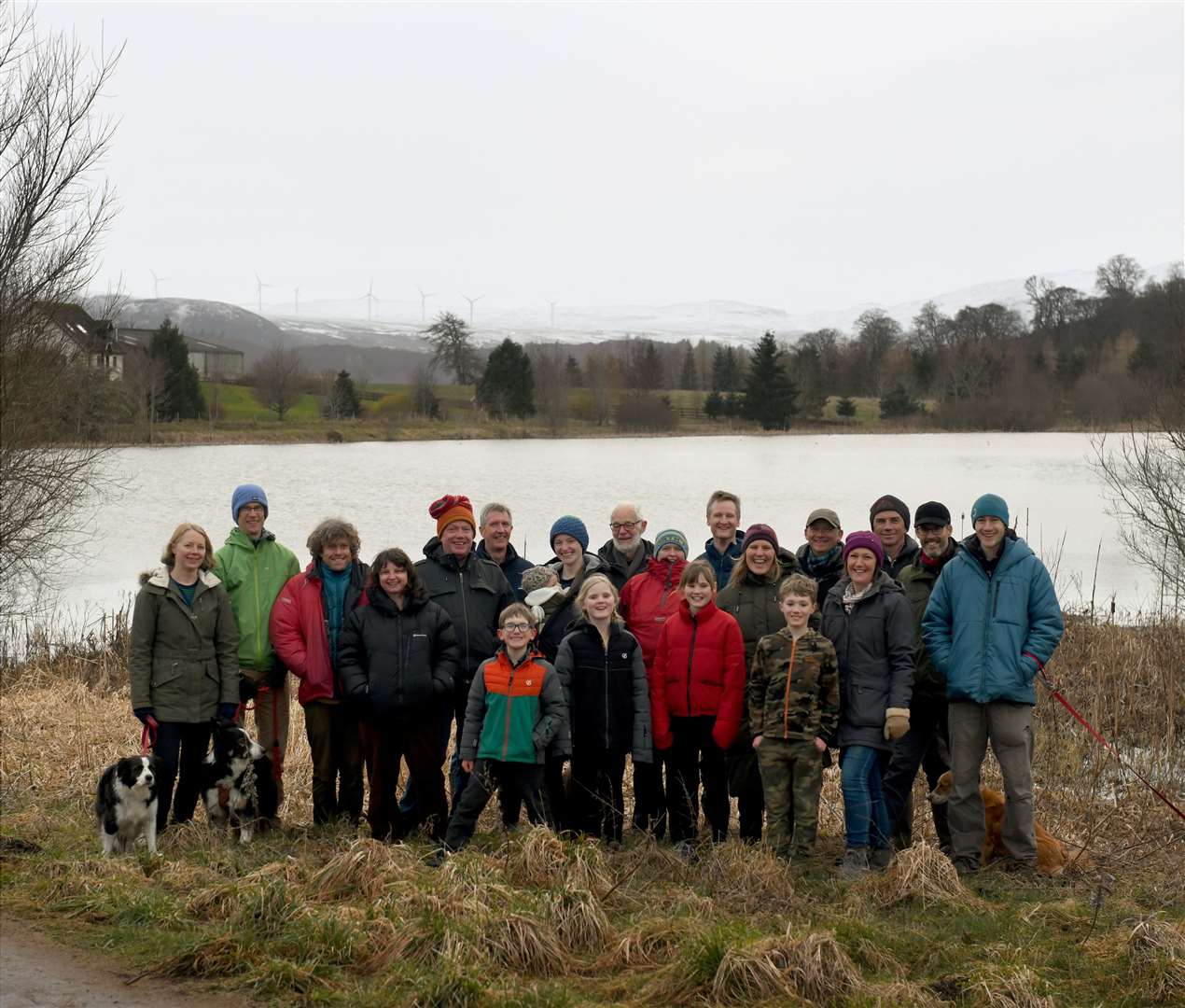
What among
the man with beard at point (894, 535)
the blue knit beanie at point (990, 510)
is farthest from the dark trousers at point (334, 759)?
the blue knit beanie at point (990, 510)

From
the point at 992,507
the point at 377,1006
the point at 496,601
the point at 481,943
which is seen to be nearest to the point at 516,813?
the point at 496,601

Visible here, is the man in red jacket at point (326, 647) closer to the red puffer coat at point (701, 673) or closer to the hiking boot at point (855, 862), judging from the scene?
the red puffer coat at point (701, 673)

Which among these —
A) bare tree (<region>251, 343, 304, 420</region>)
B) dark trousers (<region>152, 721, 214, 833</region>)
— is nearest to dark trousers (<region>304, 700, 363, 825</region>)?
dark trousers (<region>152, 721, 214, 833</region>)

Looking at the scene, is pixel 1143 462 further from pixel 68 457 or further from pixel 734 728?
pixel 68 457

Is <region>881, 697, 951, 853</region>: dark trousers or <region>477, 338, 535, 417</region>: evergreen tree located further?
<region>477, 338, 535, 417</region>: evergreen tree

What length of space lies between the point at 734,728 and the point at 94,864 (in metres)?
3.12

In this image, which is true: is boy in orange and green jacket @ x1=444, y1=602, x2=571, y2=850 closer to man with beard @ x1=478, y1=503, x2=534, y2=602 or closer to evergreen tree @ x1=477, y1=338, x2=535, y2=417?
man with beard @ x1=478, y1=503, x2=534, y2=602

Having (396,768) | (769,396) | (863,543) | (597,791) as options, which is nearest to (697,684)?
(597,791)

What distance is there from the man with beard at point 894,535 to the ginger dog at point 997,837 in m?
1.16

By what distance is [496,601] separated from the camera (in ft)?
22.4

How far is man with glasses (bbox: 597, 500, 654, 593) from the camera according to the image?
23.3 feet

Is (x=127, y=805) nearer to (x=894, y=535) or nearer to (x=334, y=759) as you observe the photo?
(x=334, y=759)

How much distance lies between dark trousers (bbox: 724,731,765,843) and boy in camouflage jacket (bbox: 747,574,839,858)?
25 centimetres

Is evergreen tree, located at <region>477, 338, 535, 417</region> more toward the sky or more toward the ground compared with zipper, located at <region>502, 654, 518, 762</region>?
more toward the sky
